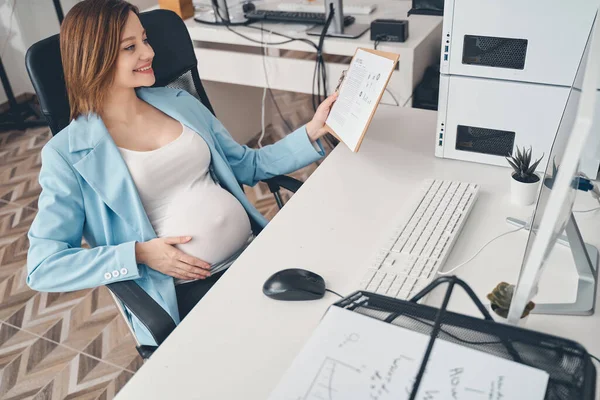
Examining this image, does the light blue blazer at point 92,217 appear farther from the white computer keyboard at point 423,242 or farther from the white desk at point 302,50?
the white desk at point 302,50

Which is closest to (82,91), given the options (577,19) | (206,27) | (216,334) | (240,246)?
(240,246)

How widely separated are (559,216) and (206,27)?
2010 millimetres

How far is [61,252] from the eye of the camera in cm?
117

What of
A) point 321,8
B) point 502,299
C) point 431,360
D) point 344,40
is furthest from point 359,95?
point 321,8

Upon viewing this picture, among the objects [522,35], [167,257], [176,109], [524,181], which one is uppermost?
[522,35]

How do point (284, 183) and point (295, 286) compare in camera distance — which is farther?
point (284, 183)

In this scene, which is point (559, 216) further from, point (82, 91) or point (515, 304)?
point (82, 91)

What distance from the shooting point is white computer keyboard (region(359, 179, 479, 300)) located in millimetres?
1000

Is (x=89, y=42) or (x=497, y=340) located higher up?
(x=89, y=42)

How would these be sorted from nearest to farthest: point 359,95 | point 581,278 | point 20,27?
point 581,278, point 359,95, point 20,27

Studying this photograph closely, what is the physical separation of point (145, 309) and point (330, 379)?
47 cm

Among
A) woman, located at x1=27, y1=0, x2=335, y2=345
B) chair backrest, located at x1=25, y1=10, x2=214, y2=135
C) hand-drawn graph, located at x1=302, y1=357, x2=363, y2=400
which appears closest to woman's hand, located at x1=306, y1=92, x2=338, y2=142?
woman, located at x1=27, y1=0, x2=335, y2=345

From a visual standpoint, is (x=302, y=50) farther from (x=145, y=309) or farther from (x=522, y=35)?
(x=145, y=309)

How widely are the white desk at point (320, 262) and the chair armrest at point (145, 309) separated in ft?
0.27
